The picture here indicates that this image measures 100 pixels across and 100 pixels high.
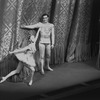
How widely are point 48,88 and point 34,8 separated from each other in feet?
2.58

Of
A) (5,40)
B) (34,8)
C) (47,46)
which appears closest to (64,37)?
(47,46)

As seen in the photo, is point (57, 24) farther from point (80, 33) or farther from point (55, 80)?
point (55, 80)

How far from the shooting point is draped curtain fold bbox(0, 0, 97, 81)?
1970mm

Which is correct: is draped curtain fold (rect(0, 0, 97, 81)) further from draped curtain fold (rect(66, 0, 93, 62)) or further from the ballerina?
the ballerina

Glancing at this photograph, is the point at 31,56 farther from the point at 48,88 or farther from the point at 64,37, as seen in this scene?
the point at 64,37

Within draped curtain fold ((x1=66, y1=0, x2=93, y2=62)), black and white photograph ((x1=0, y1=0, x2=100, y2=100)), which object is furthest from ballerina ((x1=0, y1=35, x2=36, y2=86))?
draped curtain fold ((x1=66, y1=0, x2=93, y2=62))

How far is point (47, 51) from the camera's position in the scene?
2.17 metres

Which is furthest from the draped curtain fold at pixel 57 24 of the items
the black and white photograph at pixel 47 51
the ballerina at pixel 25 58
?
the ballerina at pixel 25 58

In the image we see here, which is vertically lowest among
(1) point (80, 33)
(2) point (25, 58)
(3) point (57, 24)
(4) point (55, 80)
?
(4) point (55, 80)

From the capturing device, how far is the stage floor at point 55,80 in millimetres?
1774

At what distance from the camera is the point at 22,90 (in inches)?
71.6

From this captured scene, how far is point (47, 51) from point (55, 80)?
307mm

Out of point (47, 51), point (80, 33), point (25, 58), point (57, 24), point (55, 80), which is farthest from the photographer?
point (80, 33)

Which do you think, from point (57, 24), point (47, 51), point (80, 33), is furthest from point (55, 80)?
point (80, 33)
